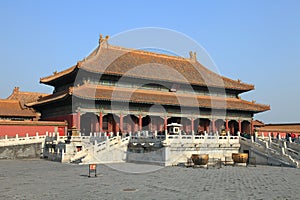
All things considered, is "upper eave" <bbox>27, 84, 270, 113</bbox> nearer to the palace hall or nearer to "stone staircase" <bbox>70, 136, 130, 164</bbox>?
the palace hall

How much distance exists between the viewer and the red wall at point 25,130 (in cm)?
3098

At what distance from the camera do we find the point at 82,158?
24094 mm

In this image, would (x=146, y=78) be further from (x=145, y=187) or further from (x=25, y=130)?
(x=145, y=187)

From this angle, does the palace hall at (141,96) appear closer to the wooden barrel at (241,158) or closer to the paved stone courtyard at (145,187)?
the wooden barrel at (241,158)

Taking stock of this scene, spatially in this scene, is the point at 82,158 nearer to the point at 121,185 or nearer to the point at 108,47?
the point at 121,185

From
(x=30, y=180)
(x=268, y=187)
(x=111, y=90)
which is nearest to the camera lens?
(x=268, y=187)

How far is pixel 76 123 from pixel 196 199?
23.4 meters

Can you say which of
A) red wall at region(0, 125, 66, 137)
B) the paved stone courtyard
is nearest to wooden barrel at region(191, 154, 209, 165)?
the paved stone courtyard

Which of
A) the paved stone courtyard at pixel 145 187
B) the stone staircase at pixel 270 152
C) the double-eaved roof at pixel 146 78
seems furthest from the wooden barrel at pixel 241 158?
the double-eaved roof at pixel 146 78

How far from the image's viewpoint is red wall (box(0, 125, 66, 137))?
31.0 meters

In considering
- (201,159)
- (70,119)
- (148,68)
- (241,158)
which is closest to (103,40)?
(148,68)

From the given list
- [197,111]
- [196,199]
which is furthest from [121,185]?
[197,111]

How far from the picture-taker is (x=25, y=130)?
3191 cm

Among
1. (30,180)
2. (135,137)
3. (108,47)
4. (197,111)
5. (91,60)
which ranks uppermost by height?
(108,47)
